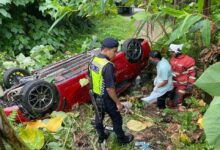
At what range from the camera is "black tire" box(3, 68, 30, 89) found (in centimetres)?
641

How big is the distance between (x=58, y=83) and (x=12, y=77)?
1.12 m

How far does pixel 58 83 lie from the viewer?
588 centimetres

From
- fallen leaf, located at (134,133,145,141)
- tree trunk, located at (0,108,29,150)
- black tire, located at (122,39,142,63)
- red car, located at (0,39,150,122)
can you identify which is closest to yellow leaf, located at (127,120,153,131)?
fallen leaf, located at (134,133,145,141)

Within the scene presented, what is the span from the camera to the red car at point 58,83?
5.48 m

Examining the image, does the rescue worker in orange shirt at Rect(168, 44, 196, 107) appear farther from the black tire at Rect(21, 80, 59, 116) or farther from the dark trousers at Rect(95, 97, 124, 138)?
the black tire at Rect(21, 80, 59, 116)

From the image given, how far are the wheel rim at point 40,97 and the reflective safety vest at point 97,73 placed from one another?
40.6 inches

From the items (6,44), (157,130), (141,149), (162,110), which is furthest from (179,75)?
(6,44)

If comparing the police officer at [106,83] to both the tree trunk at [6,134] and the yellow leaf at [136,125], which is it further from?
the tree trunk at [6,134]

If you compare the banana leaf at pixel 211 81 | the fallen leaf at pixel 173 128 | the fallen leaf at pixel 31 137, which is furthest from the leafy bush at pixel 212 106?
the fallen leaf at pixel 173 128

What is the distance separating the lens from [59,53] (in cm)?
973

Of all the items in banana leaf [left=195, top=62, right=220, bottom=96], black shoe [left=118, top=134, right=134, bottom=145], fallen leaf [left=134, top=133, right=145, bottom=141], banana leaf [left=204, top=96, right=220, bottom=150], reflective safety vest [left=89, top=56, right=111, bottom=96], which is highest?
banana leaf [left=195, top=62, right=220, bottom=96]

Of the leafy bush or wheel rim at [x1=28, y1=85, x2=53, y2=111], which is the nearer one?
the leafy bush

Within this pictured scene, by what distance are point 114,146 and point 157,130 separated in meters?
0.80

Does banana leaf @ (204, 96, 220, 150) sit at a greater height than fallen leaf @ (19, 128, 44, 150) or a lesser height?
greater
